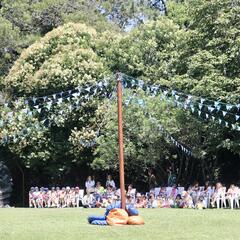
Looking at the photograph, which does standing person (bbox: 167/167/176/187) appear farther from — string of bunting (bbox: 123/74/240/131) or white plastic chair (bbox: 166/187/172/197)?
string of bunting (bbox: 123/74/240/131)

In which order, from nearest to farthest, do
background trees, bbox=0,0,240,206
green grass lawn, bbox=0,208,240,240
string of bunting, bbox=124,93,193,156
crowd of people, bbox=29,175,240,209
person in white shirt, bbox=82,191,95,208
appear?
green grass lawn, bbox=0,208,240,240 < crowd of people, bbox=29,175,240,209 < background trees, bbox=0,0,240,206 < string of bunting, bbox=124,93,193,156 < person in white shirt, bbox=82,191,95,208

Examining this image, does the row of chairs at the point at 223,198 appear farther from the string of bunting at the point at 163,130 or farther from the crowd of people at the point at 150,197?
the string of bunting at the point at 163,130

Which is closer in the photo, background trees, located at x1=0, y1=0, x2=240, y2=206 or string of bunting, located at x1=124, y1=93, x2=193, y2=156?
background trees, located at x1=0, y1=0, x2=240, y2=206

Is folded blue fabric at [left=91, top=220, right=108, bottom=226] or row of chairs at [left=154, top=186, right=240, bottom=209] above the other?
row of chairs at [left=154, top=186, right=240, bottom=209]

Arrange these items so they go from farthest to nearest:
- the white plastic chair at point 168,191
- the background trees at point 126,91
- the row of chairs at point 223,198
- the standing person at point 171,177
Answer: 1. the standing person at point 171,177
2. the white plastic chair at point 168,191
3. the background trees at point 126,91
4. the row of chairs at point 223,198

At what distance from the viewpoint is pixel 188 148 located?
20344mm

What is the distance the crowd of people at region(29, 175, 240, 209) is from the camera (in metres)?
18.1

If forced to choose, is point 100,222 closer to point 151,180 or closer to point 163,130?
point 163,130

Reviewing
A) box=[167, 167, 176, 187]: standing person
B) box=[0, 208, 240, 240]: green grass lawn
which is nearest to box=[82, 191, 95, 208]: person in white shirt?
box=[167, 167, 176, 187]: standing person

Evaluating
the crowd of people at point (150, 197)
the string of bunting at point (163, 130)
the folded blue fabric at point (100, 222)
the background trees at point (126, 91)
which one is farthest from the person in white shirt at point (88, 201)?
the folded blue fabric at point (100, 222)

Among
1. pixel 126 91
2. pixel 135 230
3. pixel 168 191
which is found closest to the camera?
pixel 135 230

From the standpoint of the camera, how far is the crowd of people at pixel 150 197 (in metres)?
18.1

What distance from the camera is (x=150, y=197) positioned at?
20047mm

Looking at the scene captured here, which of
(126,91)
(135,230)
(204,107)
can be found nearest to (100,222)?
(135,230)
